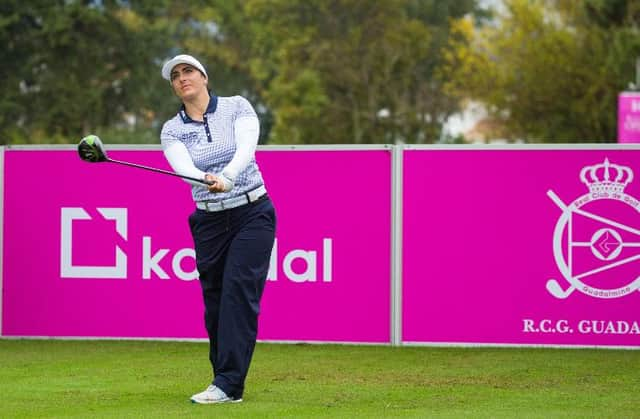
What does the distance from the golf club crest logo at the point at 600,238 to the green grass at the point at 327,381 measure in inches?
18.3

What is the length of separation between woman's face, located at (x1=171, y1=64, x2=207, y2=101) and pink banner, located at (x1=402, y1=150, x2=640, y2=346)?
10.8ft

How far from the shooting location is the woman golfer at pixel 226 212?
8.67m

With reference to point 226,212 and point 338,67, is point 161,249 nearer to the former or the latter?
point 226,212

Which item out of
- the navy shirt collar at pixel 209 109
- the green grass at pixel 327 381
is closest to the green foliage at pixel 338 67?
the green grass at pixel 327 381

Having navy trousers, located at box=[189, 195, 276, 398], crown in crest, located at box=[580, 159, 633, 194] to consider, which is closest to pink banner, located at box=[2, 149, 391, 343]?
crown in crest, located at box=[580, 159, 633, 194]

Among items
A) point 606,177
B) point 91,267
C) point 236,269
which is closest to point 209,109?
point 236,269

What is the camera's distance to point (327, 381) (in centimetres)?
973

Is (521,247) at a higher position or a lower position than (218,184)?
lower

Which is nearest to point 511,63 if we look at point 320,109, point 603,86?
point 603,86

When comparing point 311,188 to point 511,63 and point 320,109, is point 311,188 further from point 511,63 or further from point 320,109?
point 320,109

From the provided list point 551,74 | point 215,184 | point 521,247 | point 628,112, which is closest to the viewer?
point 215,184

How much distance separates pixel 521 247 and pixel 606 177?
0.75 m

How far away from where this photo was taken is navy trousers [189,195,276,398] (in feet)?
28.5

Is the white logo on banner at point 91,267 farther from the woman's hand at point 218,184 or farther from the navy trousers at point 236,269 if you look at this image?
the woman's hand at point 218,184
